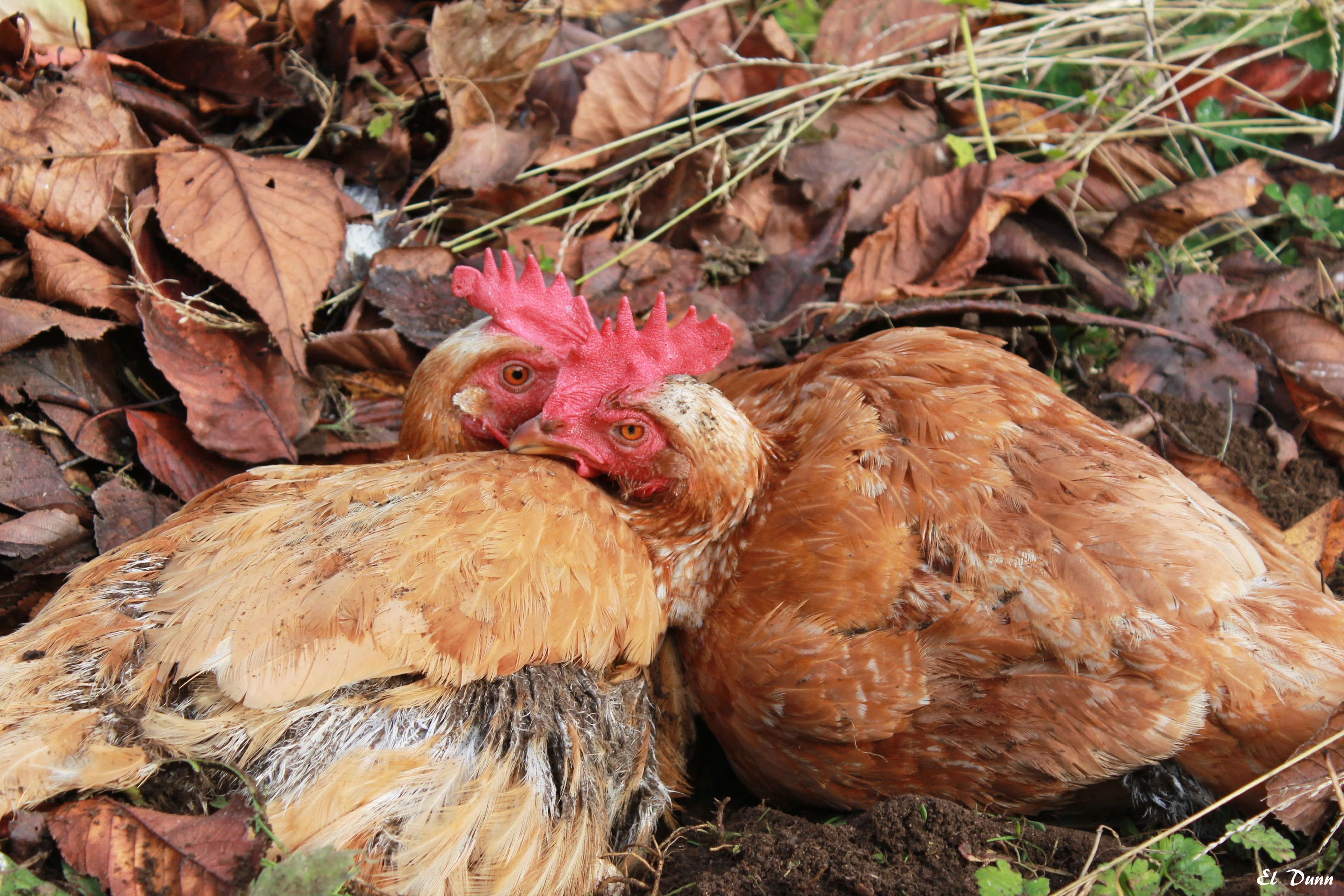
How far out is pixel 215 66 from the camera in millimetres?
3678

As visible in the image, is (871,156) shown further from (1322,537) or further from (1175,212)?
(1322,537)

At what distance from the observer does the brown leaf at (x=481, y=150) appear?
12.9ft

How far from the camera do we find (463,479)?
7.77 ft

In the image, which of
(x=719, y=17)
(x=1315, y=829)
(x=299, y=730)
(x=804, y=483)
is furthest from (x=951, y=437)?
(x=719, y=17)

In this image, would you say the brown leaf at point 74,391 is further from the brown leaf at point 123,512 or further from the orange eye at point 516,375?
the orange eye at point 516,375

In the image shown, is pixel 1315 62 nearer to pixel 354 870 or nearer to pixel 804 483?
pixel 804 483

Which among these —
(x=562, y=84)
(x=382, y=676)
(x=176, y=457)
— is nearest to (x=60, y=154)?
(x=176, y=457)

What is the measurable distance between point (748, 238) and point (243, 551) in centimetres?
251

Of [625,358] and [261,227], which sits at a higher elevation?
[261,227]

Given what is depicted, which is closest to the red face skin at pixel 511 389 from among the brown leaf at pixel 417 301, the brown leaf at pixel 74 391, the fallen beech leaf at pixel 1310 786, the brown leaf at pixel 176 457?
the brown leaf at pixel 417 301

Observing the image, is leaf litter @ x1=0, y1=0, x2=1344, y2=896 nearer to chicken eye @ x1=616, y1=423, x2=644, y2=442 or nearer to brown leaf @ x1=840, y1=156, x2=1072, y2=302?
brown leaf @ x1=840, y1=156, x2=1072, y2=302

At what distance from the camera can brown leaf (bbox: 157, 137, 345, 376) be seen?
10.4ft

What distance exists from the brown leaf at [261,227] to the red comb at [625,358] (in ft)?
3.51

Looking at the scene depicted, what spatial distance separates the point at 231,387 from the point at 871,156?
110 inches
